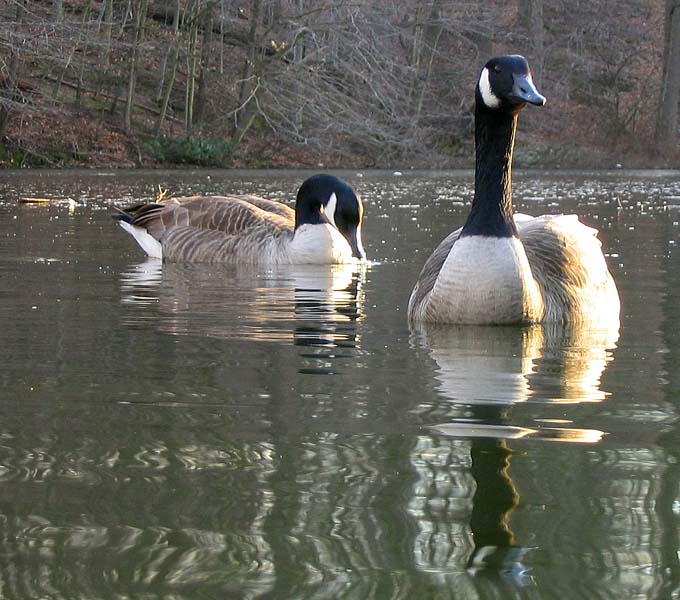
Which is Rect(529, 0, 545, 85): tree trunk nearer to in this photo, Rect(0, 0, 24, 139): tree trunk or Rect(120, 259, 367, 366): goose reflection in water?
Rect(0, 0, 24, 139): tree trunk

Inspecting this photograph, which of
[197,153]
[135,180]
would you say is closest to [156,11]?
[197,153]

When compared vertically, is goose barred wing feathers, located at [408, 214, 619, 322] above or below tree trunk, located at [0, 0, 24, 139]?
below

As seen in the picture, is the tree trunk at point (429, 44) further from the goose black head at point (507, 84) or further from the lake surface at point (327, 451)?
the lake surface at point (327, 451)

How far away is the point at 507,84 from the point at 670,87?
41930mm

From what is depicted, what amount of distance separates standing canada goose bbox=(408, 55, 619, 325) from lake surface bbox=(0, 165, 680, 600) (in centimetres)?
15

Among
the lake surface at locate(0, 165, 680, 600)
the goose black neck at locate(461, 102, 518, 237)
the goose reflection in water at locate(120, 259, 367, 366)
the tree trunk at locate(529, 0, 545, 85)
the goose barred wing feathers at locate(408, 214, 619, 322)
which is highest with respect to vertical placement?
the tree trunk at locate(529, 0, 545, 85)

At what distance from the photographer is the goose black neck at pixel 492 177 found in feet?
22.6

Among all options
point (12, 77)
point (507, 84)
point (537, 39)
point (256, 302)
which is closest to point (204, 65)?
point (12, 77)

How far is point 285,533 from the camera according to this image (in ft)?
10.0

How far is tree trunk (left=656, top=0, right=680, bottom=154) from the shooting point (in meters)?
46.0

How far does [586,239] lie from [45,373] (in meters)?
3.72

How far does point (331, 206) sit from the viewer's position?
1224 centimetres

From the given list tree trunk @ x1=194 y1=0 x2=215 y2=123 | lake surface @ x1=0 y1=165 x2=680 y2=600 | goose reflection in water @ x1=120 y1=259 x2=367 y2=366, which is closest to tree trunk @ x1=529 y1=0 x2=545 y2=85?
tree trunk @ x1=194 y1=0 x2=215 y2=123

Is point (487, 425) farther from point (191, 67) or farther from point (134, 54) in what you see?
point (191, 67)
